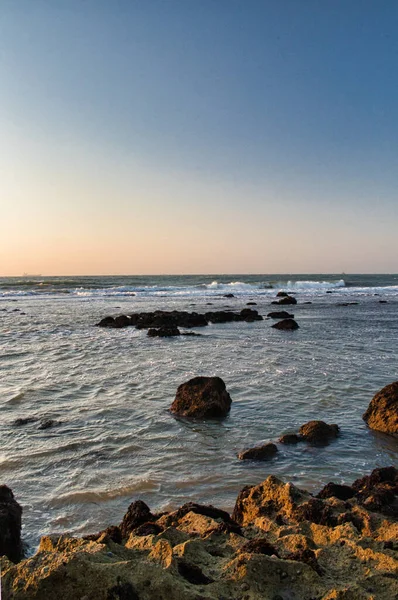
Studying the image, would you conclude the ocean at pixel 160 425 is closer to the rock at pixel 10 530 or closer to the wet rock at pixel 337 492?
the rock at pixel 10 530

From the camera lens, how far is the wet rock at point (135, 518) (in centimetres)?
381

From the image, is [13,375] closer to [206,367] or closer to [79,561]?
[206,367]

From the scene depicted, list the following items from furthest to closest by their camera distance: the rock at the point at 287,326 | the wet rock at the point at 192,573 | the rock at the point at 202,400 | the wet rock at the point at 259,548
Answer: the rock at the point at 287,326 → the rock at the point at 202,400 → the wet rock at the point at 259,548 → the wet rock at the point at 192,573

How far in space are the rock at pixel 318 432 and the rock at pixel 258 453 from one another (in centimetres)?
75

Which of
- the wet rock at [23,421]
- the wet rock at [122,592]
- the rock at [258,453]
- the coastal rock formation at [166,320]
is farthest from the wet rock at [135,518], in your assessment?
the coastal rock formation at [166,320]

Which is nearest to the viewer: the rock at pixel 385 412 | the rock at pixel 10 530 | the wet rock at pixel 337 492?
the rock at pixel 10 530

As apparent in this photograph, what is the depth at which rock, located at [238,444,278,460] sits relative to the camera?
19.2ft

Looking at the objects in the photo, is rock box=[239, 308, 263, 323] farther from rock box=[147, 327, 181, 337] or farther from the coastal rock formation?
rock box=[147, 327, 181, 337]

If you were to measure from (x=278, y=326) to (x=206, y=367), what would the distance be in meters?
9.43

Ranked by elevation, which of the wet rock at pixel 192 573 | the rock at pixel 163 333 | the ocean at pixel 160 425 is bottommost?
the ocean at pixel 160 425

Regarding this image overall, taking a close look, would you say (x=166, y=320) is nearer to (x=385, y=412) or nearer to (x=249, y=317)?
(x=249, y=317)

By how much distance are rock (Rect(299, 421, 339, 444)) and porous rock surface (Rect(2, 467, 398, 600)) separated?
6.70 feet

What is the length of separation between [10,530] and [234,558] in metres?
1.95

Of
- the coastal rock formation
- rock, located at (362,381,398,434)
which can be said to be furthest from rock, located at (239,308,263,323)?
rock, located at (362,381,398,434)
